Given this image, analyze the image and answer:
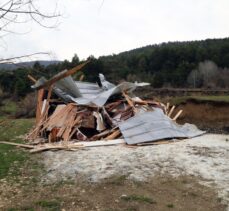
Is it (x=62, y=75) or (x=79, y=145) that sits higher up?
(x=62, y=75)

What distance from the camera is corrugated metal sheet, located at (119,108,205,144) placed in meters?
11.7

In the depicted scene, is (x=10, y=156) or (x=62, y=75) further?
(x=62, y=75)

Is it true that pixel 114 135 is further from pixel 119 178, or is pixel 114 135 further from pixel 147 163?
pixel 119 178

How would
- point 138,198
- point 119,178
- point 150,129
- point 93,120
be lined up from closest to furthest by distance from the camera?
point 138,198
point 119,178
point 150,129
point 93,120

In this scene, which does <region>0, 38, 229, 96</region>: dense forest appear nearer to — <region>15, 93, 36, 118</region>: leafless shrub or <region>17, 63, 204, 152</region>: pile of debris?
<region>15, 93, 36, 118</region>: leafless shrub

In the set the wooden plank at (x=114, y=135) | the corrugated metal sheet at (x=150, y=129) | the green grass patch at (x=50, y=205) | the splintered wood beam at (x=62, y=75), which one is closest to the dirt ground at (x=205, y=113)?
the corrugated metal sheet at (x=150, y=129)

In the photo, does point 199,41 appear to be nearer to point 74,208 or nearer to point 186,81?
point 186,81

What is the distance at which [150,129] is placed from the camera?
12.2 metres

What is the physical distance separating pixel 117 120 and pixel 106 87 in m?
3.30

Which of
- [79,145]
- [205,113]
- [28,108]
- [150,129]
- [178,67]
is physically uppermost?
[178,67]

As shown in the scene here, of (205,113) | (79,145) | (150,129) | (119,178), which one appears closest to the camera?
(119,178)

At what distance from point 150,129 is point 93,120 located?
6.64 feet

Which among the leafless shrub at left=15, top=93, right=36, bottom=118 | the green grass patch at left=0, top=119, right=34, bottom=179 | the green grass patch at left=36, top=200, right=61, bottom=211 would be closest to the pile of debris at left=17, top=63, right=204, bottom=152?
the green grass patch at left=0, top=119, right=34, bottom=179

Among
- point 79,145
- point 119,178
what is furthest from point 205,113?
point 119,178
